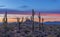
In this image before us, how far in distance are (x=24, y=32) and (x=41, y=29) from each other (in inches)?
161

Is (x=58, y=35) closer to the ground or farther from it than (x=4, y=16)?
closer to the ground

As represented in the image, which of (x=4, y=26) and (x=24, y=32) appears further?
(x=24, y=32)

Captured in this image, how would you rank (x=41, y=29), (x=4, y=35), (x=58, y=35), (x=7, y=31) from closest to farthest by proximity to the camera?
(x=4, y=35) → (x=7, y=31) → (x=58, y=35) → (x=41, y=29)

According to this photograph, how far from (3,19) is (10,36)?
8.70 ft

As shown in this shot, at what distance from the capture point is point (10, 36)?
113 feet

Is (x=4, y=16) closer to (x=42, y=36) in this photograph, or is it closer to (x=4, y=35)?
(x=4, y=35)

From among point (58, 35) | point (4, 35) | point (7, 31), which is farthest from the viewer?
point (58, 35)

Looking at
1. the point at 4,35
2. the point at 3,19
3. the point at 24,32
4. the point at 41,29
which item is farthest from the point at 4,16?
the point at 41,29

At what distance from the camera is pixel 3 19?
34406mm

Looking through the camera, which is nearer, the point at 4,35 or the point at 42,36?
→ the point at 4,35

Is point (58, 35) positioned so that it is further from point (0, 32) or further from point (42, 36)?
point (0, 32)

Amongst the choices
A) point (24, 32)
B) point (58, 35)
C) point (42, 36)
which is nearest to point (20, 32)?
point (24, 32)

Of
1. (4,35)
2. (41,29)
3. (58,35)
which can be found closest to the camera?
(4,35)

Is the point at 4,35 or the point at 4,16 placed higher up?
the point at 4,16
